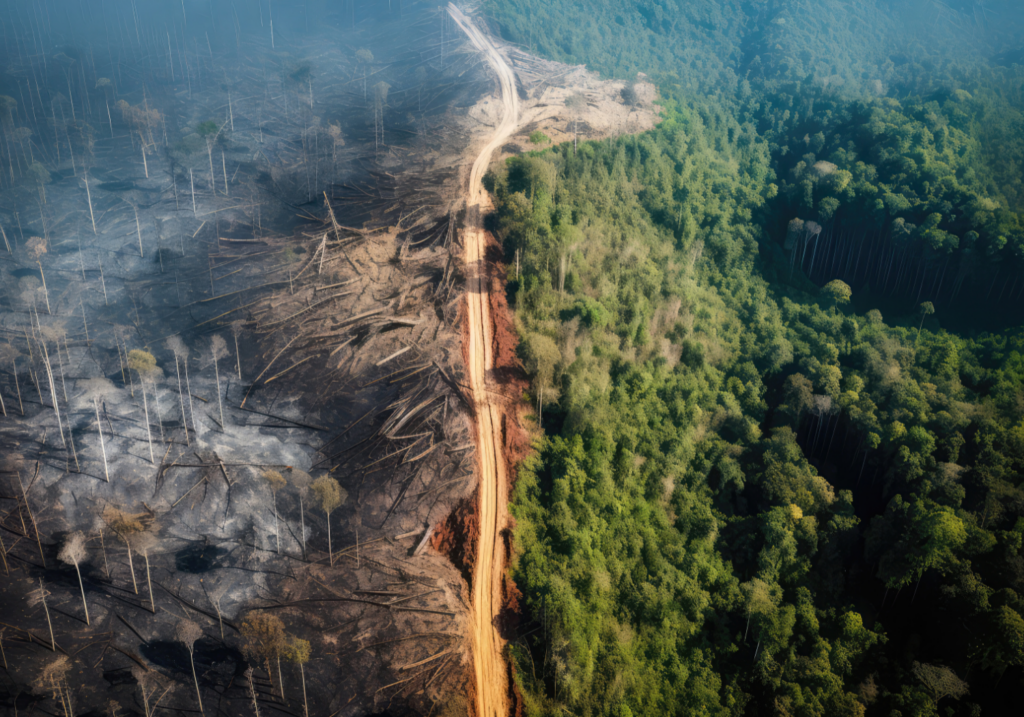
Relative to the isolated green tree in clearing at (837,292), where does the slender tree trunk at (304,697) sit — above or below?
below

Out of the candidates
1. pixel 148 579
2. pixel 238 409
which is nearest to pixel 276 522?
pixel 148 579

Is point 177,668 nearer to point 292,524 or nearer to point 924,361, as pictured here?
point 292,524

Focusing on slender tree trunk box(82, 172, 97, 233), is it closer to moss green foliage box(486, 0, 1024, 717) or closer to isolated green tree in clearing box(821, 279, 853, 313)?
moss green foliage box(486, 0, 1024, 717)

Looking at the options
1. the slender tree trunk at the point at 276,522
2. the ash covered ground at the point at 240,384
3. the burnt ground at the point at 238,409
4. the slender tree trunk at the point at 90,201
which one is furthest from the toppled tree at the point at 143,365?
the slender tree trunk at the point at 90,201

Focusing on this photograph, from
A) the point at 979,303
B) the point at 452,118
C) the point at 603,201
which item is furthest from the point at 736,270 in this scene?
the point at 452,118

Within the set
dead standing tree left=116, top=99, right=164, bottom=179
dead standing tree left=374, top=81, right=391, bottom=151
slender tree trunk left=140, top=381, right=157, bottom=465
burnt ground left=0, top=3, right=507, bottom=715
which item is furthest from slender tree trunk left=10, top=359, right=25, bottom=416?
dead standing tree left=374, top=81, right=391, bottom=151

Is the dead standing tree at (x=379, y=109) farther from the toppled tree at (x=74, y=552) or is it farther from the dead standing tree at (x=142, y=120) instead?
the toppled tree at (x=74, y=552)
